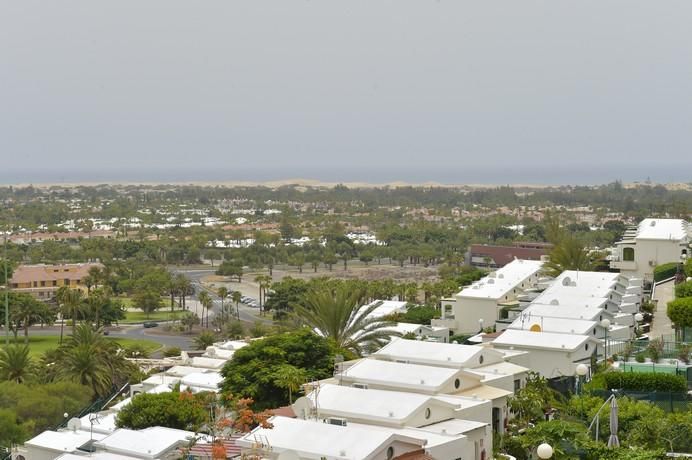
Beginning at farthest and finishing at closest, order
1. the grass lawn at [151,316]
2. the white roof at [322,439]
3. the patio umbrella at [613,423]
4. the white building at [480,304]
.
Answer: the grass lawn at [151,316]
the white building at [480,304]
the white roof at [322,439]
the patio umbrella at [613,423]

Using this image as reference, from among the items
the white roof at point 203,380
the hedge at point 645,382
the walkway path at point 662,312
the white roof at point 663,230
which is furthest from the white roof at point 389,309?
the hedge at point 645,382

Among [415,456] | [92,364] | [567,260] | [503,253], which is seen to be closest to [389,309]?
[567,260]

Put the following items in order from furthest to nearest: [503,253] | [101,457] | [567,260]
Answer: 1. [503,253]
2. [567,260]
3. [101,457]

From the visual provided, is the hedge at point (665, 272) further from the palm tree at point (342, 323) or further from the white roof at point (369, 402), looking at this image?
the white roof at point (369, 402)

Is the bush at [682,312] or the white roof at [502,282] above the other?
the bush at [682,312]

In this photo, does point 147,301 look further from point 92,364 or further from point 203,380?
point 203,380
